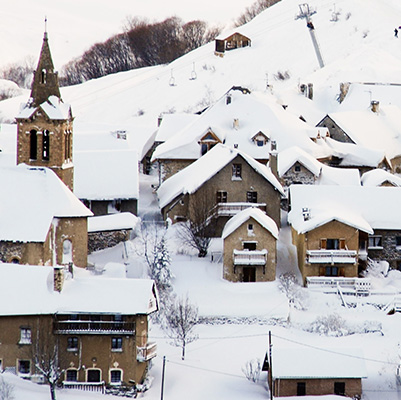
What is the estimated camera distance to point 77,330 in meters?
54.0

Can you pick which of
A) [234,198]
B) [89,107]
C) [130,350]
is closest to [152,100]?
[89,107]

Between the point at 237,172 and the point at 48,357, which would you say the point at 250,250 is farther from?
the point at 48,357

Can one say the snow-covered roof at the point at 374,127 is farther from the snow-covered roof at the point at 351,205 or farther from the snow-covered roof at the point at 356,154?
the snow-covered roof at the point at 351,205

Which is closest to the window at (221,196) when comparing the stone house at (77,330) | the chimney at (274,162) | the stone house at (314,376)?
the chimney at (274,162)

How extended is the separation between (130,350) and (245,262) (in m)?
14.0

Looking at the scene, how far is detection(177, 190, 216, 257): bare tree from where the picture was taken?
70125 mm

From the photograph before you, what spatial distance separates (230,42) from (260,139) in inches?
2253

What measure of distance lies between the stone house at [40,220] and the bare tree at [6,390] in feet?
40.2

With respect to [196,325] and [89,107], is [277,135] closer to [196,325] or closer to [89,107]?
[196,325]

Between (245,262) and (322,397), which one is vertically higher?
(245,262)

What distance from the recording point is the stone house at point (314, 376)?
53.9 meters

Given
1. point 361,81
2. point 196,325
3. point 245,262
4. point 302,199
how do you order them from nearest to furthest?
point 196,325
point 245,262
point 302,199
point 361,81

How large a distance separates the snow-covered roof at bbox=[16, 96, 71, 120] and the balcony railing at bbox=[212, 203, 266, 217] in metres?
11.0

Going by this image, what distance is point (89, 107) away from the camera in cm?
13438
